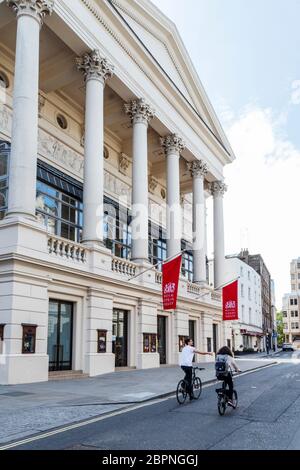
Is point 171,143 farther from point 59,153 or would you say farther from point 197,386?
point 197,386

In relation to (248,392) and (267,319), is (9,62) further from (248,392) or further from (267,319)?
Answer: (267,319)

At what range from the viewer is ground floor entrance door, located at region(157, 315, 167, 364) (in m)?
29.2

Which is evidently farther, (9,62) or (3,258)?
(9,62)

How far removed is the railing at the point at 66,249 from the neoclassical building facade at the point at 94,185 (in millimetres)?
64

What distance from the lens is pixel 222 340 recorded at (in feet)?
128

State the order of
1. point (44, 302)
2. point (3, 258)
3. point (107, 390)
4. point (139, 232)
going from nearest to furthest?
point (107, 390) → point (3, 258) → point (44, 302) → point (139, 232)

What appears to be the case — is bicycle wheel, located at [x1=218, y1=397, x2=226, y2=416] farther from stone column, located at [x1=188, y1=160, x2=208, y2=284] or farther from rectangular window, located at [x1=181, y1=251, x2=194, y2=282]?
rectangular window, located at [x1=181, y1=251, x2=194, y2=282]

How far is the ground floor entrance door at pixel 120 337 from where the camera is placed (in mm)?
24172

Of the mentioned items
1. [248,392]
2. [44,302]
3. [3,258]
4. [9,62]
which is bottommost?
[248,392]

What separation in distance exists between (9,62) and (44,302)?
12.6 meters

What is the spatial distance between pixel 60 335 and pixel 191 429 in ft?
39.7

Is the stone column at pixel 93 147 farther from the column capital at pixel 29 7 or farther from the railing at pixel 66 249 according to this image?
the column capital at pixel 29 7

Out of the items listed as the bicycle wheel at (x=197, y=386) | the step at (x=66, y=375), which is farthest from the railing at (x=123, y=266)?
the bicycle wheel at (x=197, y=386)

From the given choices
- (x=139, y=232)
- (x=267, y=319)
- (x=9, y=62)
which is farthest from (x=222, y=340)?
(x=267, y=319)
